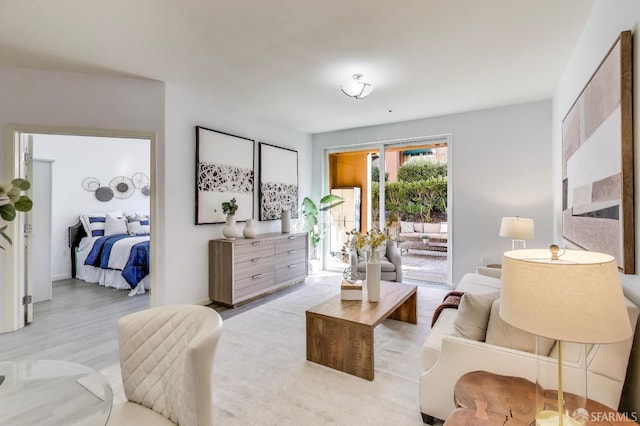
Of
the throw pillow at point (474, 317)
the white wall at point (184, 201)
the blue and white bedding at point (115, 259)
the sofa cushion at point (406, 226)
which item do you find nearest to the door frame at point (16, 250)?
the white wall at point (184, 201)

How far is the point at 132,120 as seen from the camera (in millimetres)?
3449

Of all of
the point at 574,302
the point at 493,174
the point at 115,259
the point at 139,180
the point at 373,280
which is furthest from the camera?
the point at 139,180

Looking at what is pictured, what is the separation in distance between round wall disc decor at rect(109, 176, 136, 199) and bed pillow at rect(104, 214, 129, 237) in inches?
29.5

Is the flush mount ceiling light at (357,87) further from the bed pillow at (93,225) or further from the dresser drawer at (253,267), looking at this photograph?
the bed pillow at (93,225)

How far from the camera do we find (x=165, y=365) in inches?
53.2

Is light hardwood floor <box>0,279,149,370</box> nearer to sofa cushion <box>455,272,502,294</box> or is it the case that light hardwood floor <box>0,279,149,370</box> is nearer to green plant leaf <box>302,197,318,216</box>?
green plant leaf <box>302,197,318,216</box>

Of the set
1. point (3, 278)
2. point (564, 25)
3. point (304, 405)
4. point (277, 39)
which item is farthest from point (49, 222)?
point (564, 25)

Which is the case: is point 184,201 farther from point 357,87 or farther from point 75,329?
point 357,87

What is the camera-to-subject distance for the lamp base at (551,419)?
1.05m

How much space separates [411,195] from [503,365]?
398cm

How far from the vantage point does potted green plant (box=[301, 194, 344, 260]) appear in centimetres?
585

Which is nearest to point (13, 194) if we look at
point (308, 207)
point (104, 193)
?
point (308, 207)

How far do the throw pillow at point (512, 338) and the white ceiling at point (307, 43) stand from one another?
6.97 ft

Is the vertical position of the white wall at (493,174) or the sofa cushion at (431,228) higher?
the white wall at (493,174)
